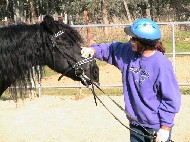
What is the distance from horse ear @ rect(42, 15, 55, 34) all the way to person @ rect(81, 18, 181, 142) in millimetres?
576

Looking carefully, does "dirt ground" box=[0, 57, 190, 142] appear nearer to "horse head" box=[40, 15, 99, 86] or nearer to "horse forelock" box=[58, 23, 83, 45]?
"horse head" box=[40, 15, 99, 86]

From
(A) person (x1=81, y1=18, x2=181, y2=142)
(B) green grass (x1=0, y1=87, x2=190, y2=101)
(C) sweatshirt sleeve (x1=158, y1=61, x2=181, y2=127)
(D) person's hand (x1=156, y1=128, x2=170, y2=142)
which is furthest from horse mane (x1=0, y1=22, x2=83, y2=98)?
(B) green grass (x1=0, y1=87, x2=190, y2=101)

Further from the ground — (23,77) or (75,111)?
(23,77)

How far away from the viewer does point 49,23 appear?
318 cm

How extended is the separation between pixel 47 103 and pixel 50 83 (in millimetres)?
2389

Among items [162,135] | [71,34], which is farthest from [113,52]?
[162,135]

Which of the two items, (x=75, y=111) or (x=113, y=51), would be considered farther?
(x=75, y=111)

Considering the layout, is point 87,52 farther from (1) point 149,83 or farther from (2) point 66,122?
(2) point 66,122

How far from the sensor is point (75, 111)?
7496 millimetres

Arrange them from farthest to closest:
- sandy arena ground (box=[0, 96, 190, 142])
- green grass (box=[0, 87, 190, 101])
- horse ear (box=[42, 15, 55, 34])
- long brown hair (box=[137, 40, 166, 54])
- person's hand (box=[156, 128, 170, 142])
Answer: green grass (box=[0, 87, 190, 101])
sandy arena ground (box=[0, 96, 190, 142])
horse ear (box=[42, 15, 55, 34])
long brown hair (box=[137, 40, 166, 54])
person's hand (box=[156, 128, 170, 142])

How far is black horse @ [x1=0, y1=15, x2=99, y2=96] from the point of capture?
10.4 ft

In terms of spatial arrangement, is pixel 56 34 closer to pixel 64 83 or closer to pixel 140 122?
pixel 140 122

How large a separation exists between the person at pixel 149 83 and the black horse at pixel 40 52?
370mm

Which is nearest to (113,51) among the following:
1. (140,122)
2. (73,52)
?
(73,52)
